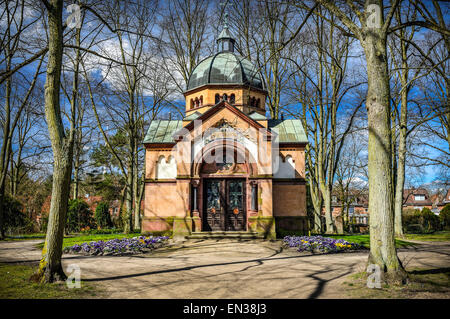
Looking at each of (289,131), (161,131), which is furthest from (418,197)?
(161,131)

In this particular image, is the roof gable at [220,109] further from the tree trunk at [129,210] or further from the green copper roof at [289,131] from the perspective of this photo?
the tree trunk at [129,210]

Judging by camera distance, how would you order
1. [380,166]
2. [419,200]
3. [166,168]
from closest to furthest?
[380,166] < [166,168] < [419,200]

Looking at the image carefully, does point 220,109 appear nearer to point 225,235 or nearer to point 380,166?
point 225,235

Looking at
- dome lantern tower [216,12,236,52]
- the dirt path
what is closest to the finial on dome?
dome lantern tower [216,12,236,52]

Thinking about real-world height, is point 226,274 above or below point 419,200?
above

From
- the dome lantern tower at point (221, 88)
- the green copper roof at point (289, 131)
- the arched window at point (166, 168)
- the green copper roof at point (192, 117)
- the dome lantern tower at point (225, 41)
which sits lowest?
the arched window at point (166, 168)

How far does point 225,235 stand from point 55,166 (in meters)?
9.56

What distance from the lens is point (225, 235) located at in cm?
1477

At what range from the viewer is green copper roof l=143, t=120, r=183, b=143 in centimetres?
1867

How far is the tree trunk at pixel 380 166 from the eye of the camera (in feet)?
19.9

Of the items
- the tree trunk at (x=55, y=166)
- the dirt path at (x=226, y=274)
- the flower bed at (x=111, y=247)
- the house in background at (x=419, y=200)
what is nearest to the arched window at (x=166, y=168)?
the flower bed at (x=111, y=247)

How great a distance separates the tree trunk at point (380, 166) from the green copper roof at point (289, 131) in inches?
441
